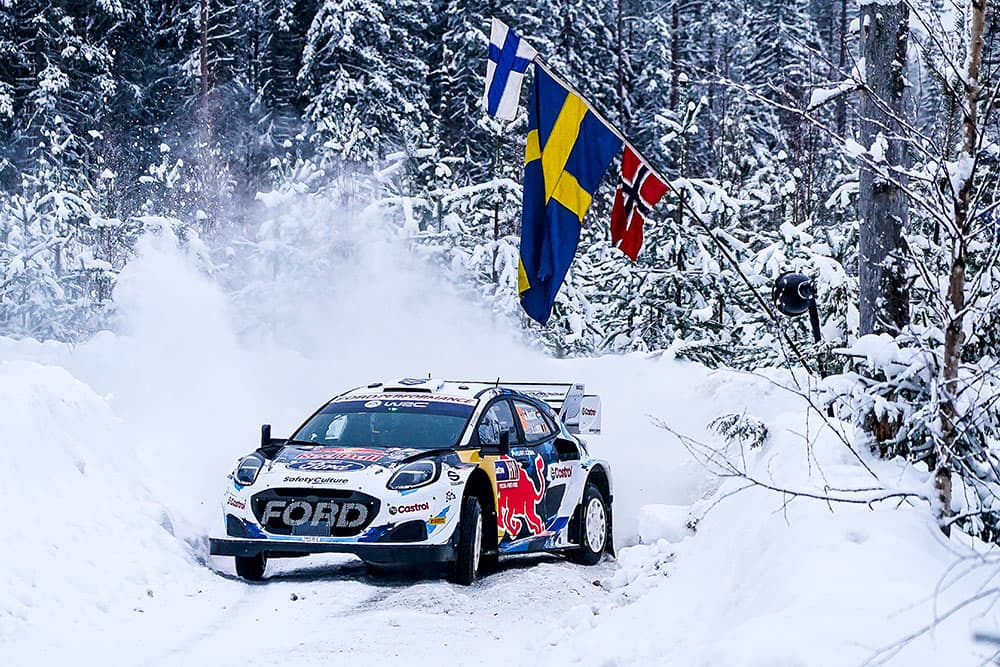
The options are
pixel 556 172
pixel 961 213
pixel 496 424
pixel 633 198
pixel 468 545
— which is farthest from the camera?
pixel 556 172

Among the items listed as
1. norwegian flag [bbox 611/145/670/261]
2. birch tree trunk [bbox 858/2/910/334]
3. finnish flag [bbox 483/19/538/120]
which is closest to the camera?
birch tree trunk [bbox 858/2/910/334]

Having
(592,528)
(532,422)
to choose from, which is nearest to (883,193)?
(532,422)

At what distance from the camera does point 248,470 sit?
33.0 feet

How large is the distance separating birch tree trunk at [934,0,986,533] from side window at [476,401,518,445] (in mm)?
5116

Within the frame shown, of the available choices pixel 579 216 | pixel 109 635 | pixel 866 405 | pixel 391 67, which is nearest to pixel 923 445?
pixel 866 405

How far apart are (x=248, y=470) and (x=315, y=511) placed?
2.28 ft

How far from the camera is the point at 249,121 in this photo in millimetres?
47219

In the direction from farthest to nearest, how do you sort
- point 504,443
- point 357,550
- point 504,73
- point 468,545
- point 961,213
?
point 504,73
point 504,443
point 468,545
point 357,550
point 961,213

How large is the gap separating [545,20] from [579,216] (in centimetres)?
3739

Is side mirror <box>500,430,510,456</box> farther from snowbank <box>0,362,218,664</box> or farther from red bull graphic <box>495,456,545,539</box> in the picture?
snowbank <box>0,362,218,664</box>

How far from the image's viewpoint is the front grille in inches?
380

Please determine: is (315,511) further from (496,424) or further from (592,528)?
(592,528)


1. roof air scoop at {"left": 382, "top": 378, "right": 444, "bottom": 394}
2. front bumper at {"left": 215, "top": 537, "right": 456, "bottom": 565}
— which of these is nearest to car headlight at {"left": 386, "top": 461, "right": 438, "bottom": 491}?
front bumper at {"left": 215, "top": 537, "right": 456, "bottom": 565}

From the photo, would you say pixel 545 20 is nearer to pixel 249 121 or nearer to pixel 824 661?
pixel 249 121
